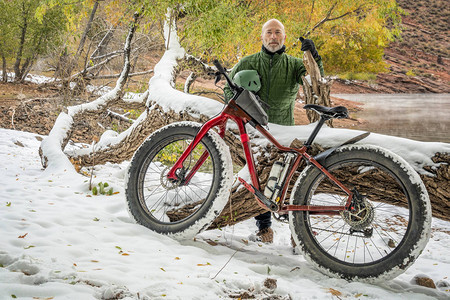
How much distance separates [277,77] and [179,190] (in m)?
1.48

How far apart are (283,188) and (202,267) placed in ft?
2.79

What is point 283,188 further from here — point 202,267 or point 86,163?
point 86,163

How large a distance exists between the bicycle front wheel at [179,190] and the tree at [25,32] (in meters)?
11.9

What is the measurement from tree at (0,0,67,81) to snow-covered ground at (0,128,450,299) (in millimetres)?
11853

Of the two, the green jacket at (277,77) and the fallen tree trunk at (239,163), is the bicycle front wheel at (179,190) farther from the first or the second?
the green jacket at (277,77)

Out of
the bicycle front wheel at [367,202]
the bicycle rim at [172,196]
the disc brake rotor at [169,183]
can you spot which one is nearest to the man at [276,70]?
the bicycle rim at [172,196]

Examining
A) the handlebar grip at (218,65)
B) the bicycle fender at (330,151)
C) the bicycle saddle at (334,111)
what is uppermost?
the handlebar grip at (218,65)

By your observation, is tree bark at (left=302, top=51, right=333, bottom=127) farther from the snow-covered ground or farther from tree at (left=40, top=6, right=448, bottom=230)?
the snow-covered ground

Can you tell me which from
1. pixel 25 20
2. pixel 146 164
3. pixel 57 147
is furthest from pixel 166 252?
pixel 25 20

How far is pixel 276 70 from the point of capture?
3.32 m

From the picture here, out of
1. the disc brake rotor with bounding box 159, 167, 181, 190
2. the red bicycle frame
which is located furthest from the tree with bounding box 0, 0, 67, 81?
the red bicycle frame

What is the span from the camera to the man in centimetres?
327

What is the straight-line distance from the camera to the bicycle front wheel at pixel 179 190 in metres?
2.72

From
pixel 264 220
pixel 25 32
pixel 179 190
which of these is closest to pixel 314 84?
pixel 264 220
